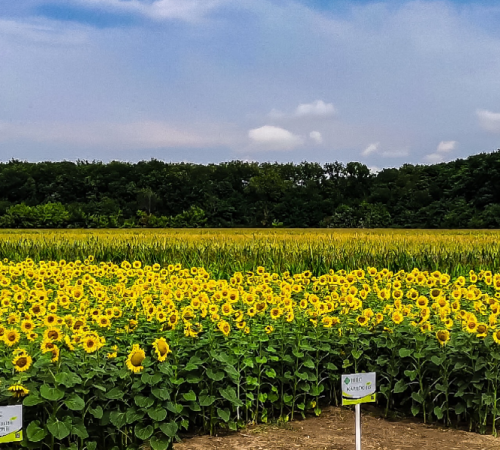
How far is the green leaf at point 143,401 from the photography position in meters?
3.69

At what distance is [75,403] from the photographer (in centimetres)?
348

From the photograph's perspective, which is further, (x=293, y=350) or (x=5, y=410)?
(x=293, y=350)

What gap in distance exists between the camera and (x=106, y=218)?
49750mm

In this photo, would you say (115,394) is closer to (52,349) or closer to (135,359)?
(135,359)

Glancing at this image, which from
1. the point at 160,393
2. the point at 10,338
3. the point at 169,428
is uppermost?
the point at 10,338

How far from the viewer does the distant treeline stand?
173 ft

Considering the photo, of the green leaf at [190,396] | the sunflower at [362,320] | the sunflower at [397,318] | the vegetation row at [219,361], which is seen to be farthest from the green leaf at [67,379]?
the sunflower at [397,318]

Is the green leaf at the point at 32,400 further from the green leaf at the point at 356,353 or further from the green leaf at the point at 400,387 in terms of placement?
the green leaf at the point at 400,387

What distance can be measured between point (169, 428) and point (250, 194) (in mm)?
56226

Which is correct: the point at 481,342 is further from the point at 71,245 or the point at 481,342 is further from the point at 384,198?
the point at 384,198

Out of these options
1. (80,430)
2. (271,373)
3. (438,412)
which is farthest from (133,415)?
(438,412)

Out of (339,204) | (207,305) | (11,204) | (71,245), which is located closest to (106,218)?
(11,204)

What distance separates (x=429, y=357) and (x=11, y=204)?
5233 cm

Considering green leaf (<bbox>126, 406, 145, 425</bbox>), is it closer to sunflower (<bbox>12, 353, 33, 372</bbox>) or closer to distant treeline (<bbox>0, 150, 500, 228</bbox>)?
sunflower (<bbox>12, 353, 33, 372</bbox>)
